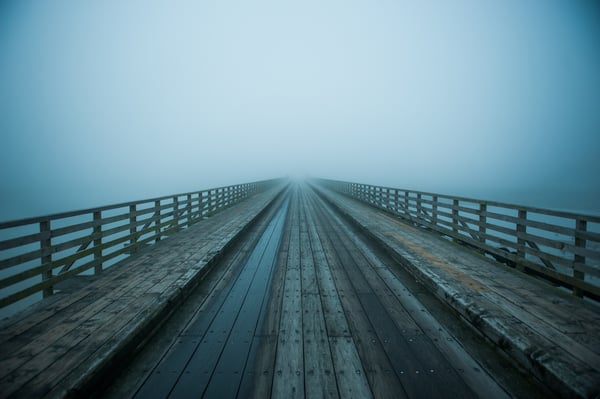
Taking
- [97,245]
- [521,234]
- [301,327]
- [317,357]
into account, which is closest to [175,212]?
[97,245]

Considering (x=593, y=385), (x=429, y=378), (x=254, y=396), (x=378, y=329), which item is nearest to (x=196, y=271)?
(x=254, y=396)

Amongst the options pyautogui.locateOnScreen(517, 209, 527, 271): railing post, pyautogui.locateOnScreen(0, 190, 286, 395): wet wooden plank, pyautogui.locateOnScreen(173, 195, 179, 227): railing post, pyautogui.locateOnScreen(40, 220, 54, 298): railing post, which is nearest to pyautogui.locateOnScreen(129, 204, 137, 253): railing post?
pyautogui.locateOnScreen(0, 190, 286, 395): wet wooden plank

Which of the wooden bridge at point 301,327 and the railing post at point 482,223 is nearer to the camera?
the wooden bridge at point 301,327

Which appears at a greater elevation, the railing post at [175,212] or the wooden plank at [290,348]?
the railing post at [175,212]

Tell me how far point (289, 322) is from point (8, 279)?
373 centimetres

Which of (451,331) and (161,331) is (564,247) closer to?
(451,331)

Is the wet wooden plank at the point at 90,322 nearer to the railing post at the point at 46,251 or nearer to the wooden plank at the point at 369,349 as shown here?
the railing post at the point at 46,251

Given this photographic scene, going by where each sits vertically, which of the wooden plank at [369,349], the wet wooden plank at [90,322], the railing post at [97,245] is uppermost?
the railing post at [97,245]

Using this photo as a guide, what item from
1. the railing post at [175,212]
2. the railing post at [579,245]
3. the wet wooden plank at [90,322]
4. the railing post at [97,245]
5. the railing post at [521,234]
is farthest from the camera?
the railing post at [175,212]

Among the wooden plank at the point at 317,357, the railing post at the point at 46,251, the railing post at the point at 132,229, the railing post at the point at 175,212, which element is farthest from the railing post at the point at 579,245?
the railing post at the point at 175,212

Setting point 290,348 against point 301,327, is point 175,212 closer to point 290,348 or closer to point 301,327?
point 301,327

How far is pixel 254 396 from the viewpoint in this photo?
2.26 meters

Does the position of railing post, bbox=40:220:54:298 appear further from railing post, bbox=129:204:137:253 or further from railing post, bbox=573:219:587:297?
railing post, bbox=573:219:587:297

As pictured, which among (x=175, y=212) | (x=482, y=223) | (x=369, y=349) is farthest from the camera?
(x=175, y=212)
